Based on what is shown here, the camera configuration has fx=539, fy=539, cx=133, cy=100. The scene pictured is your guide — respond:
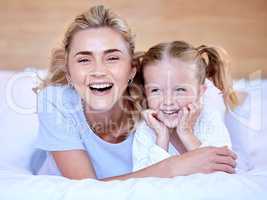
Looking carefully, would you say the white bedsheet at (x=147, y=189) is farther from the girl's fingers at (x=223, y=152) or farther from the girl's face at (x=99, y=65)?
the girl's face at (x=99, y=65)

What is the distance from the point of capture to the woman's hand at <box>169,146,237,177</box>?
1.04 m

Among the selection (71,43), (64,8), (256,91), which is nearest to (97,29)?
(71,43)

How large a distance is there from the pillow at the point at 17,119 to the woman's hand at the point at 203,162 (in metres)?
0.34

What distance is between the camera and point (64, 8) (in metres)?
2.29

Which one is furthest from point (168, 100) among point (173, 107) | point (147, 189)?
point (147, 189)

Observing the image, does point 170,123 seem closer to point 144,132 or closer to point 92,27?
point 144,132

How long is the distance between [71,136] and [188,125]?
0.27m

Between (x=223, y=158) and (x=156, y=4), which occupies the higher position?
(x=156, y=4)

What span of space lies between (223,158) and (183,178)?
0.49 feet

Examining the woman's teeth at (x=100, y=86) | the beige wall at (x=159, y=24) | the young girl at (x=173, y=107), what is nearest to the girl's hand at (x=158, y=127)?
the young girl at (x=173, y=107)

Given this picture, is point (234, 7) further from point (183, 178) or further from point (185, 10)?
point (183, 178)

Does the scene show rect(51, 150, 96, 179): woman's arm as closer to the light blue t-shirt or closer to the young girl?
the light blue t-shirt

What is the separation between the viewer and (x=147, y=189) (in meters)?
0.91

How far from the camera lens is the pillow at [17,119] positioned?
1.25 m
